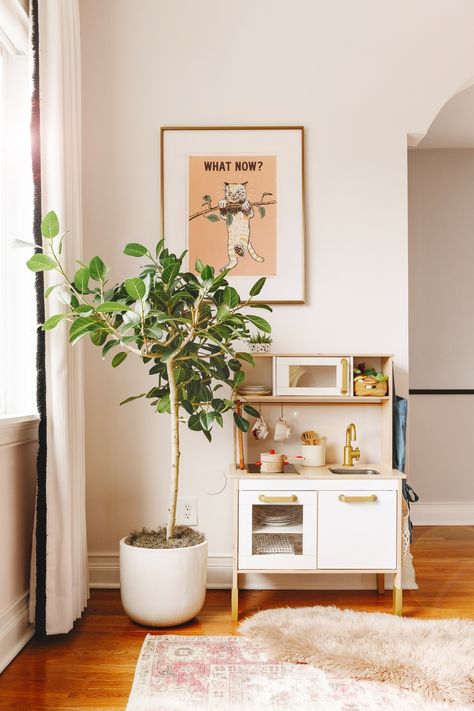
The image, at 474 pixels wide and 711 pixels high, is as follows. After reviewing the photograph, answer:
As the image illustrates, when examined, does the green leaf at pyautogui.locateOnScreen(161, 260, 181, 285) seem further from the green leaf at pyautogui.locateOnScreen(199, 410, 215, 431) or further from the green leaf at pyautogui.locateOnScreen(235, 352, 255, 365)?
the green leaf at pyautogui.locateOnScreen(199, 410, 215, 431)

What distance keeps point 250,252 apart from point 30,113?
1123 millimetres

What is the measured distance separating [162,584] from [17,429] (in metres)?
0.79

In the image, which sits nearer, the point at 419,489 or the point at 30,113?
the point at 30,113

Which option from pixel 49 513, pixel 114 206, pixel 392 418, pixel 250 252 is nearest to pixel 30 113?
pixel 114 206

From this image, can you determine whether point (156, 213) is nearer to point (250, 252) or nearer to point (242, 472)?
point (250, 252)

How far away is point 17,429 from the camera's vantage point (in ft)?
7.79

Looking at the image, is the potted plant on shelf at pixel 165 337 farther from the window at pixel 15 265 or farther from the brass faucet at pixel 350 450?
the brass faucet at pixel 350 450

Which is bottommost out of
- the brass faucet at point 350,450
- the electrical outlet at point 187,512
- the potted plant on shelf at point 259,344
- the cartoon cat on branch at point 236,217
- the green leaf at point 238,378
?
the electrical outlet at point 187,512

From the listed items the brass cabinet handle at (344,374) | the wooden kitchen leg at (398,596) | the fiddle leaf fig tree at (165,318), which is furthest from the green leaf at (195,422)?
the wooden kitchen leg at (398,596)

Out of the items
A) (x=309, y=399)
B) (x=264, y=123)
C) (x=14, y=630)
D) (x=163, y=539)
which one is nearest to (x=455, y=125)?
(x=264, y=123)

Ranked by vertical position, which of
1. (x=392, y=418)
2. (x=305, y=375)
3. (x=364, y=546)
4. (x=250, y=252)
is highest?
(x=250, y=252)

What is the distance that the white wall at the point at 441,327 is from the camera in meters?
4.42

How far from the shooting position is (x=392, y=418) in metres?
2.94

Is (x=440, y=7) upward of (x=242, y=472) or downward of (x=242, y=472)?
upward
